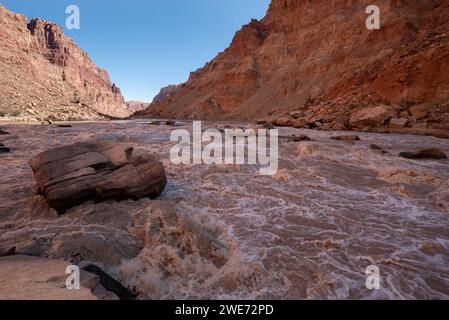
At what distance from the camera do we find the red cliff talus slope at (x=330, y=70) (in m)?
17.7

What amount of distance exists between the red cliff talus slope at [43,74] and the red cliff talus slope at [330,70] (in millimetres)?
23481

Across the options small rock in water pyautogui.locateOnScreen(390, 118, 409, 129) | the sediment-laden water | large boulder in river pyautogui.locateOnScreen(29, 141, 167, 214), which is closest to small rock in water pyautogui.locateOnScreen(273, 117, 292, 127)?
small rock in water pyautogui.locateOnScreen(390, 118, 409, 129)

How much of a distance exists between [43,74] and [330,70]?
8682 centimetres

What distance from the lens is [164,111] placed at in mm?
59750

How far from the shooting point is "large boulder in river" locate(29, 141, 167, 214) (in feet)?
13.4

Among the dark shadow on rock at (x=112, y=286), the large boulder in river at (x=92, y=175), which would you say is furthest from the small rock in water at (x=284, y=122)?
the dark shadow on rock at (x=112, y=286)

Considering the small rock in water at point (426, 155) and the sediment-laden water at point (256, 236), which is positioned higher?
the small rock in water at point (426, 155)

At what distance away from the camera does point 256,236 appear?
11.9 ft

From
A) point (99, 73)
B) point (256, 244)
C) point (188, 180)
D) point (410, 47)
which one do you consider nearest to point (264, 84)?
point (410, 47)

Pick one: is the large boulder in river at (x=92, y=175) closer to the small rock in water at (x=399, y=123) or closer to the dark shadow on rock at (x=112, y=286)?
the dark shadow on rock at (x=112, y=286)

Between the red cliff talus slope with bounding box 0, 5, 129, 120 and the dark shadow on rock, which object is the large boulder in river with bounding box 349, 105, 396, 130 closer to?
the dark shadow on rock

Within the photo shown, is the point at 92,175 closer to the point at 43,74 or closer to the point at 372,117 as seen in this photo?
the point at 372,117

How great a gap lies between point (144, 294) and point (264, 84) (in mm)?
44424

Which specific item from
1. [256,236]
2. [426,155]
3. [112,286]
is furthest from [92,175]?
[426,155]
